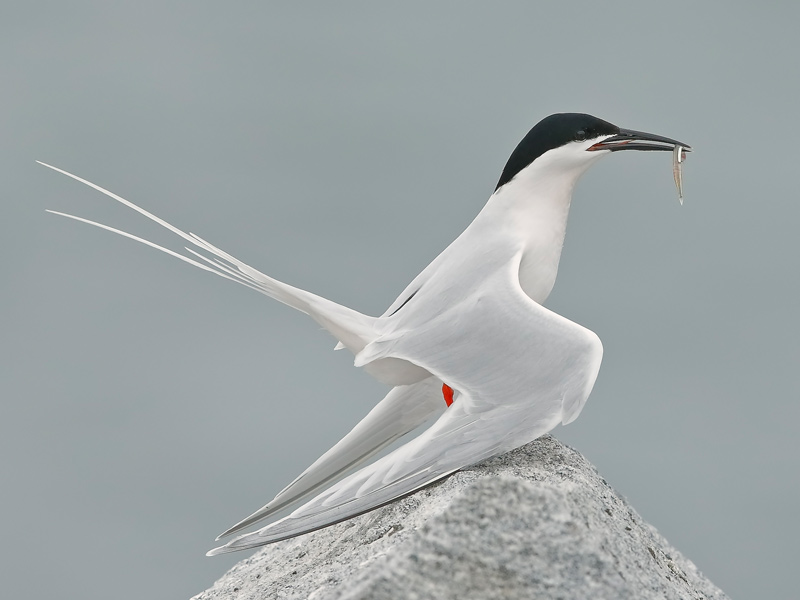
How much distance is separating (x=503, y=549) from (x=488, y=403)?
2.86 ft

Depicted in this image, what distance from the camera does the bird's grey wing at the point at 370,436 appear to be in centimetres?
562

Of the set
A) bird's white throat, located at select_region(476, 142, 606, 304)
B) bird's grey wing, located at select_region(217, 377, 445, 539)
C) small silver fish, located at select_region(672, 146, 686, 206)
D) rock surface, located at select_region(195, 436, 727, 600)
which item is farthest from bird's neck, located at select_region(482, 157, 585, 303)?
rock surface, located at select_region(195, 436, 727, 600)

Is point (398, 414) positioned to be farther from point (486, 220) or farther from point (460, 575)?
point (460, 575)

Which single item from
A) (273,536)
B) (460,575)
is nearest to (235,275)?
(273,536)

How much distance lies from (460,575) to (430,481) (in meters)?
0.71

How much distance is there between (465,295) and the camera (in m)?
5.50

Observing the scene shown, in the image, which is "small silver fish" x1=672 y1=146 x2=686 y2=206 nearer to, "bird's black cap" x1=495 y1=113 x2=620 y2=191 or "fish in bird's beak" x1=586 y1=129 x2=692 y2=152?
"fish in bird's beak" x1=586 y1=129 x2=692 y2=152

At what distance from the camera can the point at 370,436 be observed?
19.0 feet

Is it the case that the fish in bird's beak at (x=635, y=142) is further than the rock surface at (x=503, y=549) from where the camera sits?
Yes

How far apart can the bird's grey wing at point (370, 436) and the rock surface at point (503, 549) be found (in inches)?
18.8

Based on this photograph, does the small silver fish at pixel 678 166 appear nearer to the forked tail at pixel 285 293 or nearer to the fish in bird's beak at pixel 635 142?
the fish in bird's beak at pixel 635 142

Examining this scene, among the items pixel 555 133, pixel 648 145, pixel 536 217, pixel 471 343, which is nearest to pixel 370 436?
pixel 471 343

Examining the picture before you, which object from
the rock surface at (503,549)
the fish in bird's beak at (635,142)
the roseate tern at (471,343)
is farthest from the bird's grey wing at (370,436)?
the fish in bird's beak at (635,142)

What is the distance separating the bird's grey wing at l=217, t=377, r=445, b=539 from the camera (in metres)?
5.62
